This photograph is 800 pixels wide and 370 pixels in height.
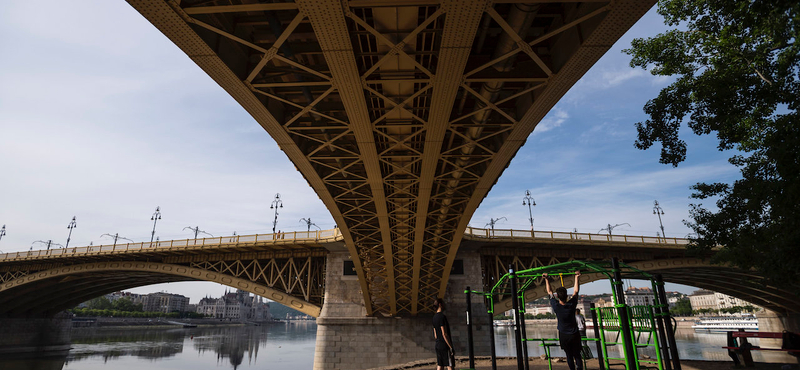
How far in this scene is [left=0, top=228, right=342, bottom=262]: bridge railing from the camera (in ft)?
86.5

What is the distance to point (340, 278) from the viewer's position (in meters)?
26.4

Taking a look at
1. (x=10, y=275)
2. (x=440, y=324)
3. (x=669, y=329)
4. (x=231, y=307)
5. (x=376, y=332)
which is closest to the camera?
(x=669, y=329)

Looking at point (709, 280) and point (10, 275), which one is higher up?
point (10, 275)

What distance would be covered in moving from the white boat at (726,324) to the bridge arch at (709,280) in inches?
1175

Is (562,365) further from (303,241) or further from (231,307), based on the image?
(231,307)

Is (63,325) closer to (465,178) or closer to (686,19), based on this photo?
(465,178)

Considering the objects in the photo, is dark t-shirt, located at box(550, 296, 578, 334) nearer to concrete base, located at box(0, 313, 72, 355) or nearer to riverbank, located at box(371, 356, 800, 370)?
riverbank, located at box(371, 356, 800, 370)

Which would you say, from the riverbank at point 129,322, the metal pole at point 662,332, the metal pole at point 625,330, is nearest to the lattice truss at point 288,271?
the metal pole at point 662,332

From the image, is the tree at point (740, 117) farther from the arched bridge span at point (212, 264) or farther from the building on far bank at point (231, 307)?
the building on far bank at point (231, 307)

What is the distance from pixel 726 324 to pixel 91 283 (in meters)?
98.3

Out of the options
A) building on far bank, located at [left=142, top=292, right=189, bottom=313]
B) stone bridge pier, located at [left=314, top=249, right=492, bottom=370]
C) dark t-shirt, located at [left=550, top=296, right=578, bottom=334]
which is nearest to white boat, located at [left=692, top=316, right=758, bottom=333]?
stone bridge pier, located at [left=314, top=249, right=492, bottom=370]

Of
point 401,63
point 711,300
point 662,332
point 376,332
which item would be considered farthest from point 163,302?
point 711,300

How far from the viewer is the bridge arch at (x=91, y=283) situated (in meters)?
27.9

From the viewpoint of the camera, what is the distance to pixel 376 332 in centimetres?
2473
